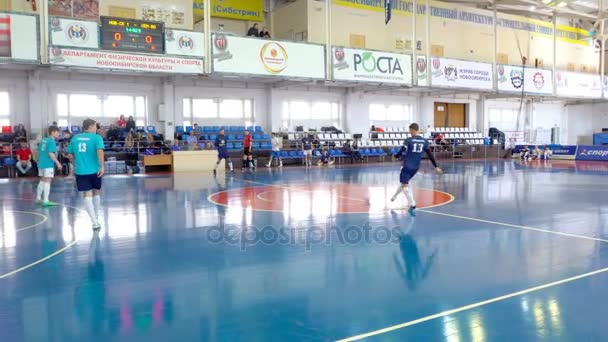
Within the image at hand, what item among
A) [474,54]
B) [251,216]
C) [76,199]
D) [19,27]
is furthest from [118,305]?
[474,54]

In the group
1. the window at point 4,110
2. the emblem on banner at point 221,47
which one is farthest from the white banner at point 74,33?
the window at point 4,110

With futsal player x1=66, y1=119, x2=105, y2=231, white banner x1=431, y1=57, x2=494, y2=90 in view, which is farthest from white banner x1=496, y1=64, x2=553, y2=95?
futsal player x1=66, y1=119, x2=105, y2=231

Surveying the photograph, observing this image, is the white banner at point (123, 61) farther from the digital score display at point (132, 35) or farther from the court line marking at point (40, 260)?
the court line marking at point (40, 260)

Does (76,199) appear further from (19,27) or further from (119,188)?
(19,27)

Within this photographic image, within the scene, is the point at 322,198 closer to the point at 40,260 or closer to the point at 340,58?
the point at 40,260

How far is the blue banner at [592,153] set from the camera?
28.5 meters

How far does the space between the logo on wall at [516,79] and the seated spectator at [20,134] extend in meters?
28.3

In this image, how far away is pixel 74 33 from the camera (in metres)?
18.5

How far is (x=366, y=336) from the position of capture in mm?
3900

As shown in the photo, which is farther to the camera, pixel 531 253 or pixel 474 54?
pixel 474 54

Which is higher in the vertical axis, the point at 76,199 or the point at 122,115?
the point at 122,115

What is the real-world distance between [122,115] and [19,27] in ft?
22.0

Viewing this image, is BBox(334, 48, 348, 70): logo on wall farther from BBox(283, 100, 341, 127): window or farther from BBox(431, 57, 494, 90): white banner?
BBox(431, 57, 494, 90): white banner

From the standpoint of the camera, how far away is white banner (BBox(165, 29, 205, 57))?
20480 mm
